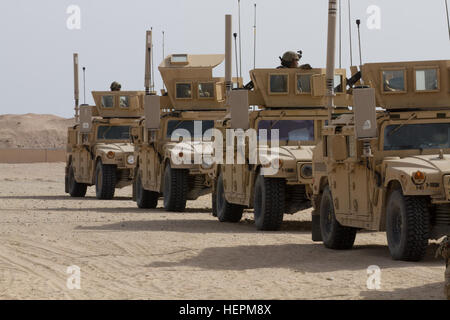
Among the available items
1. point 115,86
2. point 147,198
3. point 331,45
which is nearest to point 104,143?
point 115,86

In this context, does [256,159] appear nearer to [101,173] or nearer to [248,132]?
[248,132]

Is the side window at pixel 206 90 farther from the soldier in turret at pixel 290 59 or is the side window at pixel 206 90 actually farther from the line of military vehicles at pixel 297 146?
the soldier in turret at pixel 290 59

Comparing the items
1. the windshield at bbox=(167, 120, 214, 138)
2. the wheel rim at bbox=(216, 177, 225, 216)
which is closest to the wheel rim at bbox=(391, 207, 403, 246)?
the wheel rim at bbox=(216, 177, 225, 216)

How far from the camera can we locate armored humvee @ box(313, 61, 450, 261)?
39.5 ft

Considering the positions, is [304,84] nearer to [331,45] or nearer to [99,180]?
[331,45]

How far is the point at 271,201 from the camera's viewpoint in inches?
659

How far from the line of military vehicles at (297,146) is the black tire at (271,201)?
0.01m

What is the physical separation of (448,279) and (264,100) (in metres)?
9.44

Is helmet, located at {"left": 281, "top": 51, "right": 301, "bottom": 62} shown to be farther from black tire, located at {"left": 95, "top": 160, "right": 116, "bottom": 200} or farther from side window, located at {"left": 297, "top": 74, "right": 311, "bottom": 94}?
black tire, located at {"left": 95, "top": 160, "right": 116, "bottom": 200}

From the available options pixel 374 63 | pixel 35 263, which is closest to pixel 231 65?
pixel 374 63

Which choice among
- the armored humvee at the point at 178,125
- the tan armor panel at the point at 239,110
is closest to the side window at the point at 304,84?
the tan armor panel at the point at 239,110

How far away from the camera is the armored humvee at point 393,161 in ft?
39.5

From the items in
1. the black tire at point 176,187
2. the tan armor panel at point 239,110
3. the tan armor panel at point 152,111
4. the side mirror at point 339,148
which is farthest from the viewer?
the tan armor panel at point 152,111
